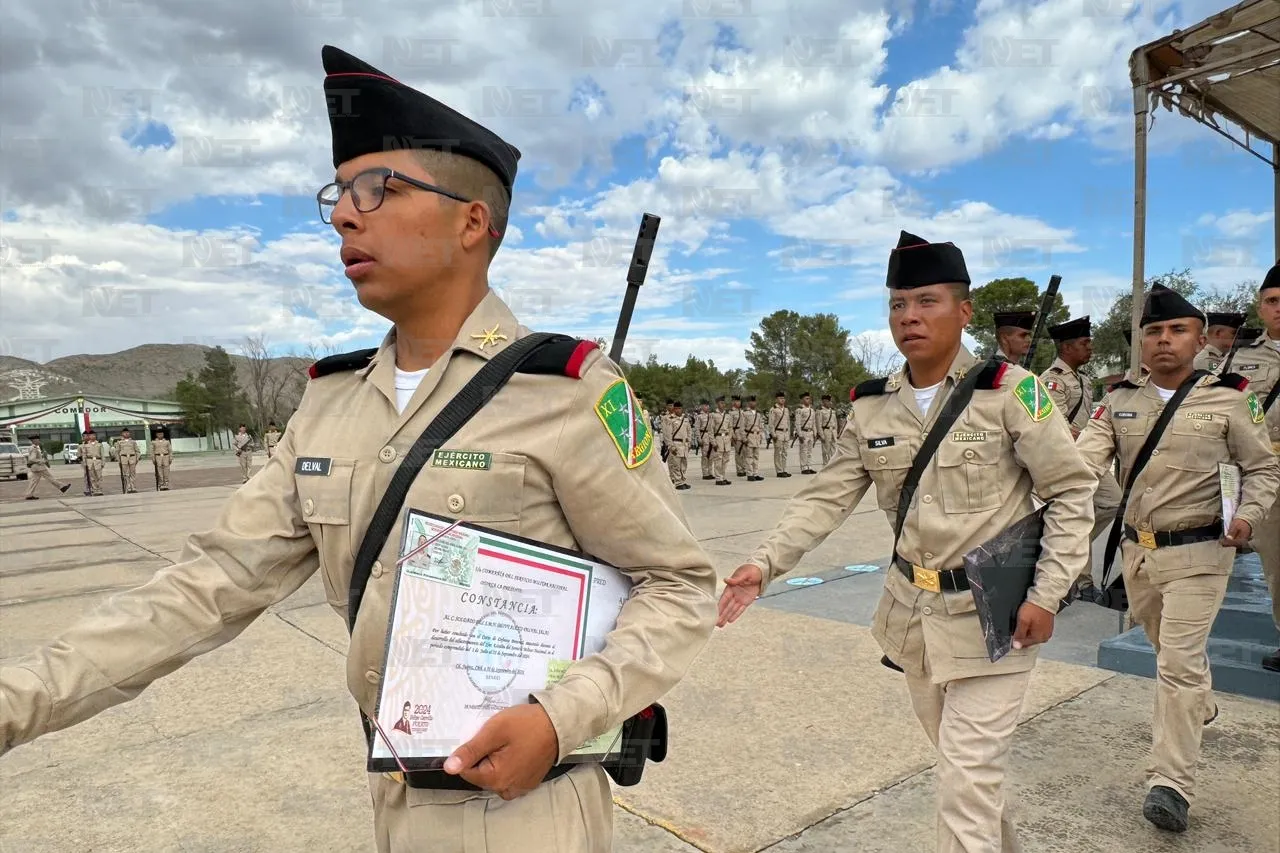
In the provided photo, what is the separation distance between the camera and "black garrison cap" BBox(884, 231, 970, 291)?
114 inches

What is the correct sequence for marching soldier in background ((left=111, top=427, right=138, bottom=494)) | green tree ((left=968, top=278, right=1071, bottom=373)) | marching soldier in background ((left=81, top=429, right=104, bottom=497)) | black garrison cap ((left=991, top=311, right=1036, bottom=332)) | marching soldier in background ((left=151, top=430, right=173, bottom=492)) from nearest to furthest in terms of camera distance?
black garrison cap ((left=991, top=311, right=1036, bottom=332)), marching soldier in background ((left=81, top=429, right=104, bottom=497)), marching soldier in background ((left=111, top=427, right=138, bottom=494)), marching soldier in background ((left=151, top=430, right=173, bottom=492)), green tree ((left=968, top=278, right=1071, bottom=373))

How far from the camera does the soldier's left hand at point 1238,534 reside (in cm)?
341

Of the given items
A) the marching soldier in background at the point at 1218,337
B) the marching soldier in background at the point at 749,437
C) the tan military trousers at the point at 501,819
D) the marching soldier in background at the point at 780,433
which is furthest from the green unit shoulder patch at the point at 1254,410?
the marching soldier in background at the point at 780,433

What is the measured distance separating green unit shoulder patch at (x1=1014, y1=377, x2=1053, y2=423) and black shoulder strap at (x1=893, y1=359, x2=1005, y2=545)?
3.4 inches

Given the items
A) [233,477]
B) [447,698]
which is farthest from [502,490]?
[233,477]

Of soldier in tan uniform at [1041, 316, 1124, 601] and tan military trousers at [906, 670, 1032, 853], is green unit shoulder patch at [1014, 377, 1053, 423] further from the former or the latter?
soldier in tan uniform at [1041, 316, 1124, 601]

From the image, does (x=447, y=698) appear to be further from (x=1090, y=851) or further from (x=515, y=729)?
(x=1090, y=851)

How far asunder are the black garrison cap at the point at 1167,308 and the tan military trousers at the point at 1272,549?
71.8 inches

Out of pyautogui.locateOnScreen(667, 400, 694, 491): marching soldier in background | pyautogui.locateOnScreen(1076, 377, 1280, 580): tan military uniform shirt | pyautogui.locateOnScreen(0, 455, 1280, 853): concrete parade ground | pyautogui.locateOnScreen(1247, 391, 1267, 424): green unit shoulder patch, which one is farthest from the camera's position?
pyautogui.locateOnScreen(667, 400, 694, 491): marching soldier in background

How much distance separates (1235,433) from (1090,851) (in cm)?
198

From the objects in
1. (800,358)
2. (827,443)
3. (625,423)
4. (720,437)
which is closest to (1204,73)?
(625,423)

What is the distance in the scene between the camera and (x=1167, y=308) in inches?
150

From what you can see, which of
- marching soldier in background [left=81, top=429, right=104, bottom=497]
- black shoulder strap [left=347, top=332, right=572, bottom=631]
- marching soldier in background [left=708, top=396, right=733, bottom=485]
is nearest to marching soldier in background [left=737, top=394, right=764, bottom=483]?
marching soldier in background [left=708, top=396, right=733, bottom=485]

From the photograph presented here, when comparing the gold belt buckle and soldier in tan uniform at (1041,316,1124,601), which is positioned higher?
soldier in tan uniform at (1041,316,1124,601)
